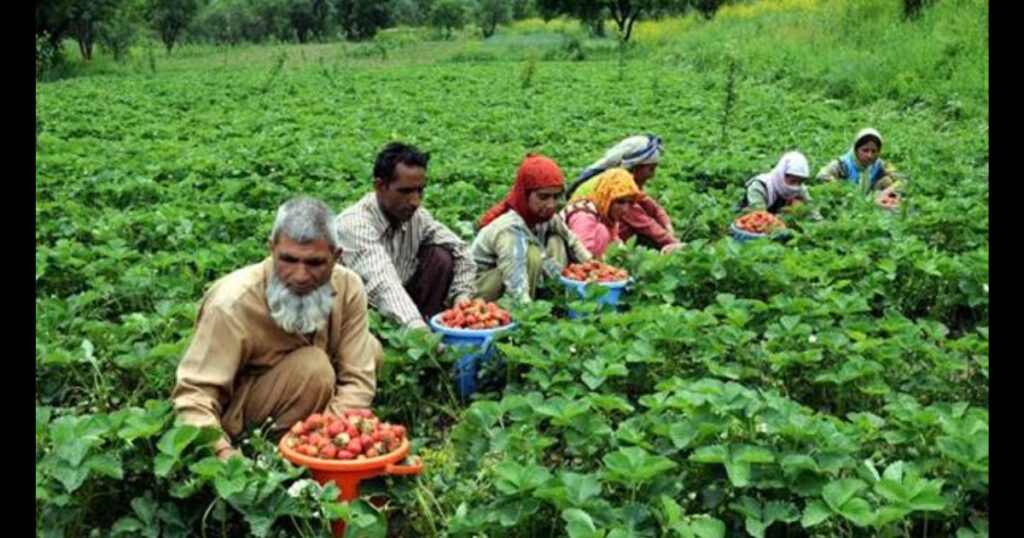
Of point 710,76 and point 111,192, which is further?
point 710,76

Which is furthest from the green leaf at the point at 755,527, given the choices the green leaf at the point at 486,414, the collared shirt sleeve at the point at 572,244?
the collared shirt sleeve at the point at 572,244

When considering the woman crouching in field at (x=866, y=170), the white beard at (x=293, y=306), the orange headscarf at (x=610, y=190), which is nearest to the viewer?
the white beard at (x=293, y=306)

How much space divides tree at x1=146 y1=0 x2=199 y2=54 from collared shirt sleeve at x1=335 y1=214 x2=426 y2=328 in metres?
57.1

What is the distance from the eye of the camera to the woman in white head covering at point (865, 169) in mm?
8828

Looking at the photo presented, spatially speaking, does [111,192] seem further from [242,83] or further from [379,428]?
[242,83]

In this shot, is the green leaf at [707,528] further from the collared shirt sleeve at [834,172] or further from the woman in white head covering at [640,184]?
the collared shirt sleeve at [834,172]

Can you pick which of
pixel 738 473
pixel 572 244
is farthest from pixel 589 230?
pixel 738 473

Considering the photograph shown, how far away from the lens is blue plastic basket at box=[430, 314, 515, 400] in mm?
4570

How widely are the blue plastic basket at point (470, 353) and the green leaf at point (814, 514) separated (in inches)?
75.3

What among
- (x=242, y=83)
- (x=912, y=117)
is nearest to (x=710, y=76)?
(x=912, y=117)

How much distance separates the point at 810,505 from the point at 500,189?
19.9 ft

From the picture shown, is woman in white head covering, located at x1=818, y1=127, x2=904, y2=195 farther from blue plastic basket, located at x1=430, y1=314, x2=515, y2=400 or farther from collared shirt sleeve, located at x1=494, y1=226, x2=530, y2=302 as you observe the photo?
blue plastic basket, located at x1=430, y1=314, x2=515, y2=400

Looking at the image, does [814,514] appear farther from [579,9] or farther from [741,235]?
[579,9]
